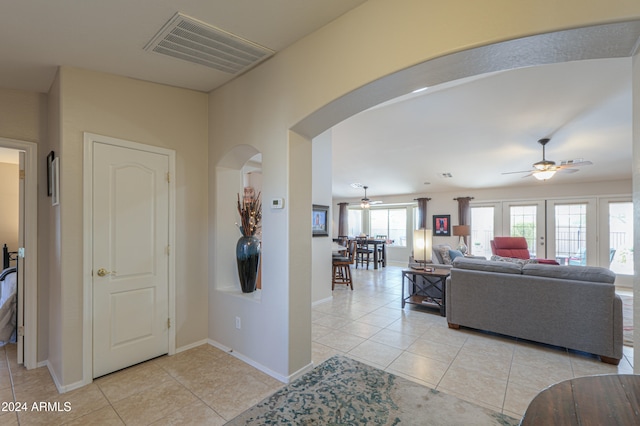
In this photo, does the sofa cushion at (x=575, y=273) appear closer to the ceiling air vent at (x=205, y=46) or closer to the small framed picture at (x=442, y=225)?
the ceiling air vent at (x=205, y=46)

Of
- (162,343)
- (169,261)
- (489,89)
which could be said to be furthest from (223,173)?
(489,89)

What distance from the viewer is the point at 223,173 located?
326 cm

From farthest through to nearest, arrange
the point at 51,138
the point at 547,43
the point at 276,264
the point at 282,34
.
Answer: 1. the point at 51,138
2. the point at 276,264
3. the point at 282,34
4. the point at 547,43

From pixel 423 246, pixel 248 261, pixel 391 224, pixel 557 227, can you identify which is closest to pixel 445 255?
pixel 423 246

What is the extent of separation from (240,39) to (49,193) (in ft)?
7.92

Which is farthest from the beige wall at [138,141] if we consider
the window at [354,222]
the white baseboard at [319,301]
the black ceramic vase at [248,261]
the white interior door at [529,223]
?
the window at [354,222]

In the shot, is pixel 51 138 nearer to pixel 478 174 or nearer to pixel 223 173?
pixel 223 173

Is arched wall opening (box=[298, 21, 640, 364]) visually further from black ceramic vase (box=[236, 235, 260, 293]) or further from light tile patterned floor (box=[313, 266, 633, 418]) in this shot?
black ceramic vase (box=[236, 235, 260, 293])

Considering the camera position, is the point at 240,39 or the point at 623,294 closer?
the point at 240,39

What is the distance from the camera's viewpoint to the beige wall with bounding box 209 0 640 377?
1.38m

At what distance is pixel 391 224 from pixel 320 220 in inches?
233

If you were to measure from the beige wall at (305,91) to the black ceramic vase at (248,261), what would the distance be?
212 mm

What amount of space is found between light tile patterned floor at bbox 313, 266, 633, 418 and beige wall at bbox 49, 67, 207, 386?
160cm

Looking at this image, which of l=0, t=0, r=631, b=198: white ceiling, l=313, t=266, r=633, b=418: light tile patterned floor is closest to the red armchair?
l=0, t=0, r=631, b=198: white ceiling
